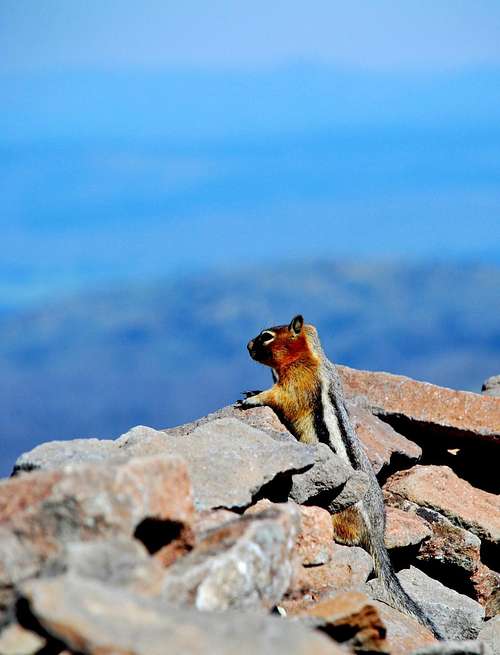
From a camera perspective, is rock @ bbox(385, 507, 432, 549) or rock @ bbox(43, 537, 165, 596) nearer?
rock @ bbox(43, 537, 165, 596)

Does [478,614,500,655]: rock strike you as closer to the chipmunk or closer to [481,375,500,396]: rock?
the chipmunk

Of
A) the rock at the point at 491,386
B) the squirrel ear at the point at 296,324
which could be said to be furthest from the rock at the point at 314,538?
the rock at the point at 491,386

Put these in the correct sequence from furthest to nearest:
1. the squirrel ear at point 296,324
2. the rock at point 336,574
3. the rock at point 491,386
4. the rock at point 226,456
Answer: the rock at point 491,386
the squirrel ear at point 296,324
the rock at point 336,574
the rock at point 226,456

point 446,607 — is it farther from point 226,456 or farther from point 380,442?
point 226,456

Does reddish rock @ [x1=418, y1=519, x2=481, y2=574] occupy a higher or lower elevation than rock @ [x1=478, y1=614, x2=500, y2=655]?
higher

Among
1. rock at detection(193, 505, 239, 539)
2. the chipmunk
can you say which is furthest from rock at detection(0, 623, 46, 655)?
the chipmunk

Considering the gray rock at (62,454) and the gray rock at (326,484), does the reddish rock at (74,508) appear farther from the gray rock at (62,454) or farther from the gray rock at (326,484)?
the gray rock at (326,484)
